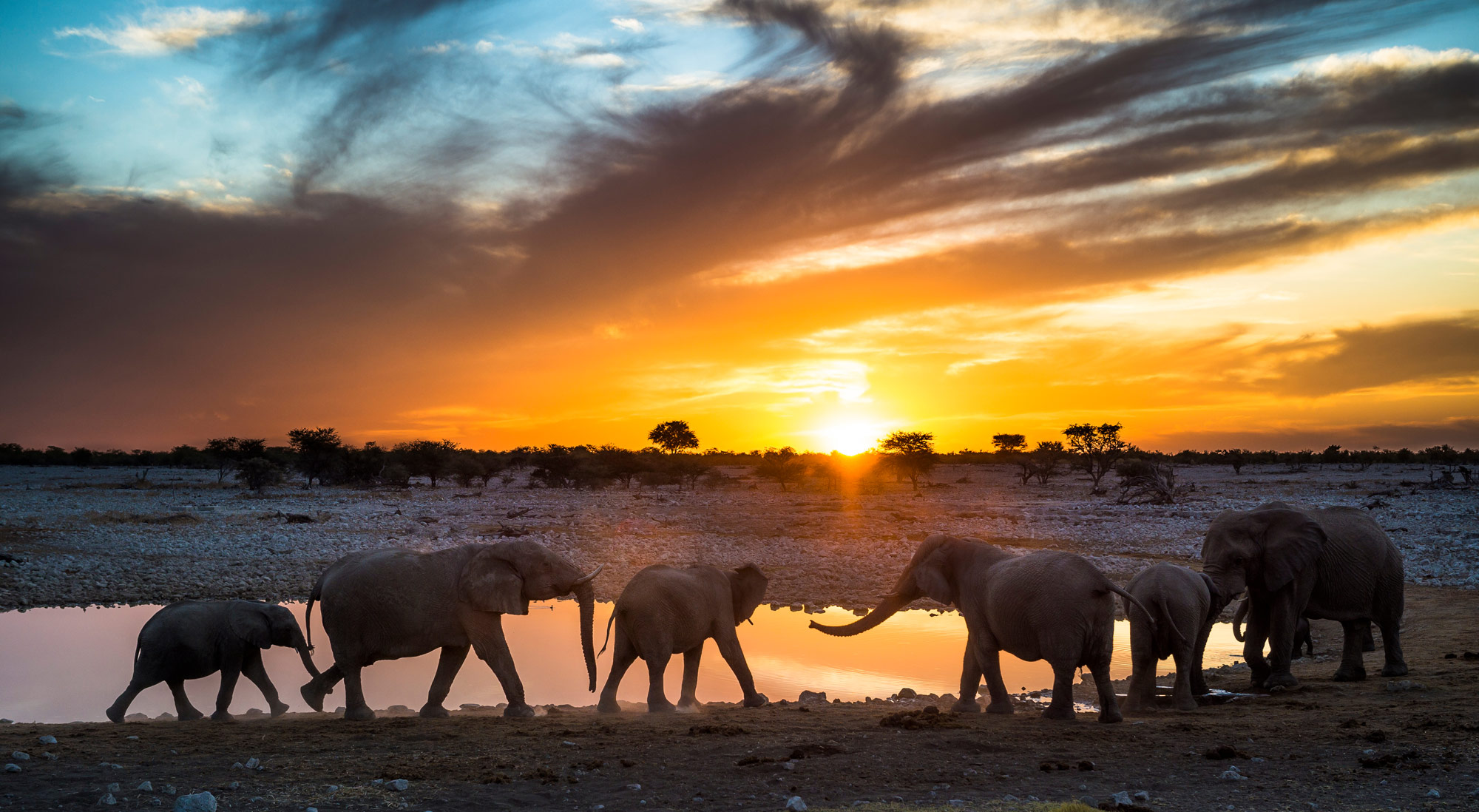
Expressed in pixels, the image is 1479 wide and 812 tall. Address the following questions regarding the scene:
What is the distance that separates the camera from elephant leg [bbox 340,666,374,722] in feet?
34.3

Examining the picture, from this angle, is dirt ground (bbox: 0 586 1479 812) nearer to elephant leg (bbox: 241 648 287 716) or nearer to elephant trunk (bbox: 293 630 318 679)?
elephant leg (bbox: 241 648 287 716)

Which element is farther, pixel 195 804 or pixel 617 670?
pixel 617 670

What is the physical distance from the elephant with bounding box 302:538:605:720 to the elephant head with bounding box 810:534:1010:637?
3320mm

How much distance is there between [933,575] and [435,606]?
583 centimetres

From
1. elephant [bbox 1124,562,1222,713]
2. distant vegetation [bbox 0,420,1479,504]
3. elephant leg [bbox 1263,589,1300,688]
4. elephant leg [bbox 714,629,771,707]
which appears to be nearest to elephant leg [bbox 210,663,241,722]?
elephant leg [bbox 714,629,771,707]

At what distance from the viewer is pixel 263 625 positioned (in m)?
11.2

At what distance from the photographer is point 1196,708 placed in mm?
10633

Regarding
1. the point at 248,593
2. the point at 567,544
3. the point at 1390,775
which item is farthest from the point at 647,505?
the point at 1390,775

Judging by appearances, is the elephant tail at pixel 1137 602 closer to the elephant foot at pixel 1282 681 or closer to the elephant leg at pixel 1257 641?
the elephant leg at pixel 1257 641

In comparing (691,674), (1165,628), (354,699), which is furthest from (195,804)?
(1165,628)

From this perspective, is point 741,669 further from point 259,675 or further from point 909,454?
point 909,454

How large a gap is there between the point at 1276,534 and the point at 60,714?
15.6 m

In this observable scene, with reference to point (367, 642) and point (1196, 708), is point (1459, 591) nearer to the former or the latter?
point (1196, 708)

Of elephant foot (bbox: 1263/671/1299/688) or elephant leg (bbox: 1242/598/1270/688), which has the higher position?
elephant leg (bbox: 1242/598/1270/688)
